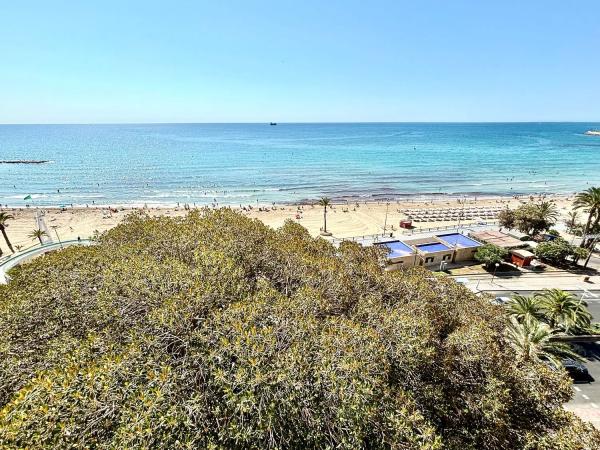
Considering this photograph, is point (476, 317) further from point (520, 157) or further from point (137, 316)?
point (520, 157)

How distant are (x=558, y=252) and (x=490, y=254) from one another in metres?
→ 7.45

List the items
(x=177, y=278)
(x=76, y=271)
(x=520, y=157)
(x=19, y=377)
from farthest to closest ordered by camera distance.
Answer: (x=520, y=157) < (x=76, y=271) < (x=177, y=278) < (x=19, y=377)

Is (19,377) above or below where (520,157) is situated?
above

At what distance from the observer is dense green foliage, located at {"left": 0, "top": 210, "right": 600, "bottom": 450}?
6863mm

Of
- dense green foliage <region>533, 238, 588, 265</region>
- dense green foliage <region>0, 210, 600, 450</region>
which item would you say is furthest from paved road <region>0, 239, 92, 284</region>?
dense green foliage <region>533, 238, 588, 265</region>

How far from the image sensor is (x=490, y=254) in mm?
31125

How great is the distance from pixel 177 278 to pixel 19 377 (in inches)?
178

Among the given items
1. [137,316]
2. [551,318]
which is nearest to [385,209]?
[551,318]

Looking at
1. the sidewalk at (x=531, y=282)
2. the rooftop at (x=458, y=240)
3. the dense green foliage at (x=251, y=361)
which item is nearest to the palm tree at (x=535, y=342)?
the dense green foliage at (x=251, y=361)

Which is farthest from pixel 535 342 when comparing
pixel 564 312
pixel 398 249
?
pixel 398 249

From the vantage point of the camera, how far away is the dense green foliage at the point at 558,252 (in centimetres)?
3192

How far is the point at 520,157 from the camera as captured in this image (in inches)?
5079

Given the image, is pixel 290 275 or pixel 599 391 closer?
pixel 290 275

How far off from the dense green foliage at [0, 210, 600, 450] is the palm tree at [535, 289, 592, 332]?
1017 centimetres
